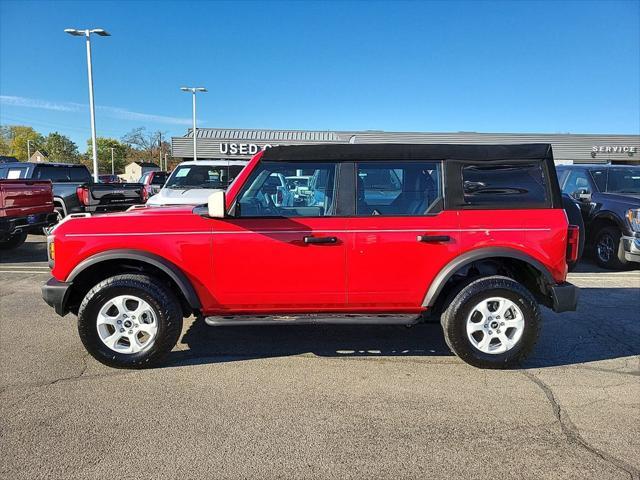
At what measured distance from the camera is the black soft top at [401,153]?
3.98 meters

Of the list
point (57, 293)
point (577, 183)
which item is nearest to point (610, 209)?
point (577, 183)

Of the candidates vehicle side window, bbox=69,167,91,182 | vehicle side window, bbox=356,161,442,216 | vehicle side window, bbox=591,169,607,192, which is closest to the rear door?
vehicle side window, bbox=356,161,442,216

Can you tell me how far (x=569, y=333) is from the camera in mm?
4914

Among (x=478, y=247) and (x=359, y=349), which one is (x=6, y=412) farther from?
(x=478, y=247)

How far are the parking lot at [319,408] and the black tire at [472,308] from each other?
137 mm

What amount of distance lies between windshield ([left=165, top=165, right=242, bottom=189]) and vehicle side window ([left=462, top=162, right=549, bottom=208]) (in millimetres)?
6110

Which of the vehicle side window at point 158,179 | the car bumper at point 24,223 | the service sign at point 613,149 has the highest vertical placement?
the service sign at point 613,149

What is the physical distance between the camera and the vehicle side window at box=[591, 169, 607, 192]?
8961 millimetres

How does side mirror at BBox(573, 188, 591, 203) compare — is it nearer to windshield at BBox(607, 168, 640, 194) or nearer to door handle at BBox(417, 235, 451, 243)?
windshield at BBox(607, 168, 640, 194)

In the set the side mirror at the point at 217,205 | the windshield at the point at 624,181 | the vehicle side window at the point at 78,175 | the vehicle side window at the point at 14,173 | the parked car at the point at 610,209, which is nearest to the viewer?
the side mirror at the point at 217,205

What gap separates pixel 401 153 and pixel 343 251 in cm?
97

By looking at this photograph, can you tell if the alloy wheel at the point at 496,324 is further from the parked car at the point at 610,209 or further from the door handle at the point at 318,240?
the parked car at the point at 610,209

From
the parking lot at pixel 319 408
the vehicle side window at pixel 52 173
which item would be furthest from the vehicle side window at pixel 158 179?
the parking lot at pixel 319 408

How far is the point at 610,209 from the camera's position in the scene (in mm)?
8359
